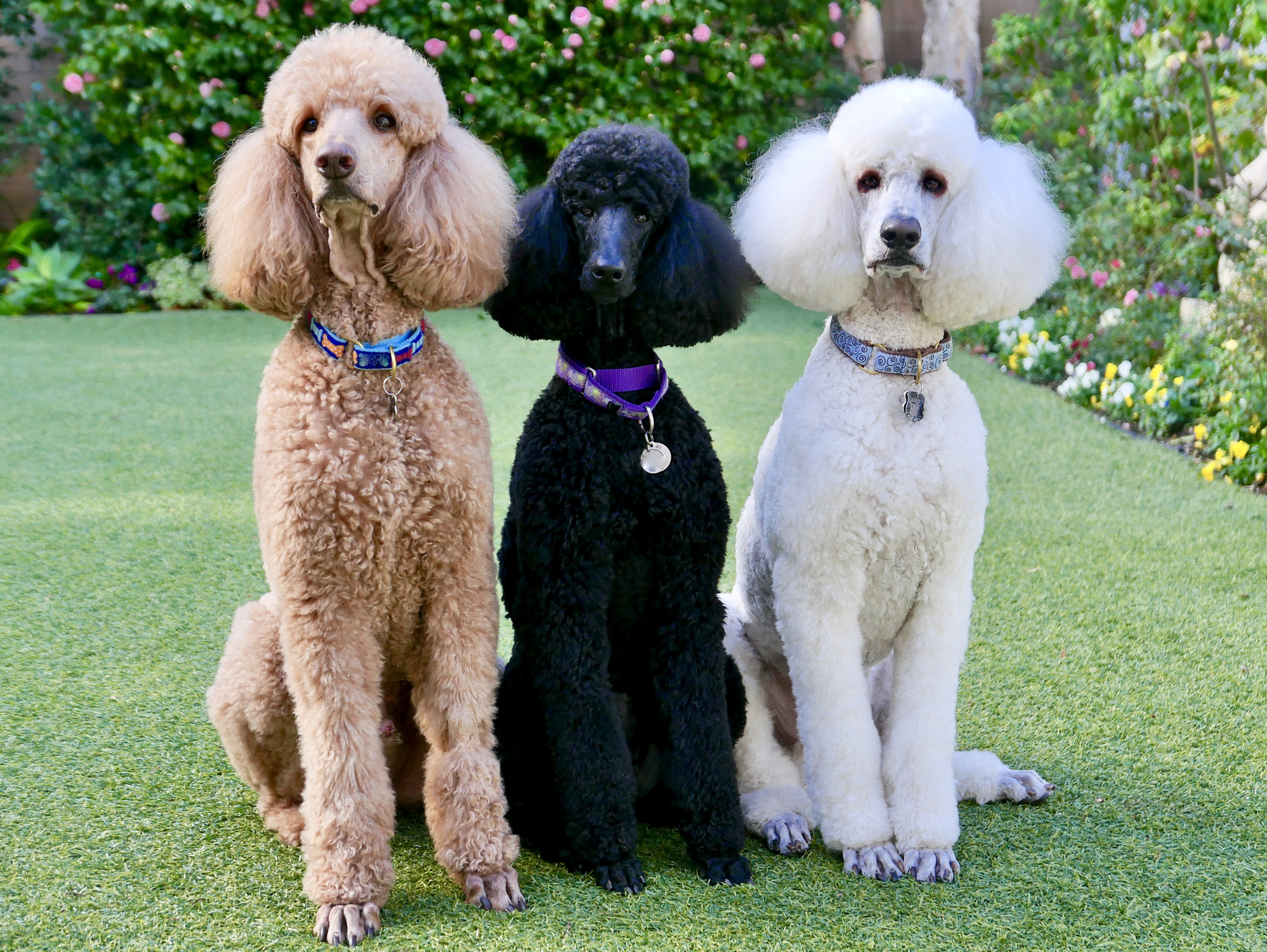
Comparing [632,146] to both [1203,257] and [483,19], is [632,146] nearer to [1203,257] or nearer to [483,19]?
[1203,257]

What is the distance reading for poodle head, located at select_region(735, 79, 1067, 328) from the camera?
1.92 metres

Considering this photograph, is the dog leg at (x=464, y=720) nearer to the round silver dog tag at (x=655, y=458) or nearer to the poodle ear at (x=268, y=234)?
the round silver dog tag at (x=655, y=458)

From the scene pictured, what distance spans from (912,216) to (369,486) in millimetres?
978

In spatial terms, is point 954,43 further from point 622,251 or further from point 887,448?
point 622,251

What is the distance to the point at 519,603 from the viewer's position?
1.94m

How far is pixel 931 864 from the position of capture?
6.20ft

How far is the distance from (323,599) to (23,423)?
3.82 metres

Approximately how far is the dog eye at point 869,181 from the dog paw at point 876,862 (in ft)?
3.66

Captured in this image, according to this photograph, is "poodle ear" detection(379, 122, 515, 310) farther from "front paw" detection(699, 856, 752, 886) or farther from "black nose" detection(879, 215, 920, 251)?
"front paw" detection(699, 856, 752, 886)

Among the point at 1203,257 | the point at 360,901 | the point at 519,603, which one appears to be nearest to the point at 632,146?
the point at 519,603

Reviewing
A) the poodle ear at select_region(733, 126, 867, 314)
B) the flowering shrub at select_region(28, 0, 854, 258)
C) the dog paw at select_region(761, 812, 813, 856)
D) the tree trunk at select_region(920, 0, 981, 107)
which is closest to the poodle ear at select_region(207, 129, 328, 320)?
the poodle ear at select_region(733, 126, 867, 314)

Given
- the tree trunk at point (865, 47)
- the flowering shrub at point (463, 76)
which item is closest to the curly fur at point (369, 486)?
the flowering shrub at point (463, 76)

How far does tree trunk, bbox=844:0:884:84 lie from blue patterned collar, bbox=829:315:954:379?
7058mm

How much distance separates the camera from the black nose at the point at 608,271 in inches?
69.7
